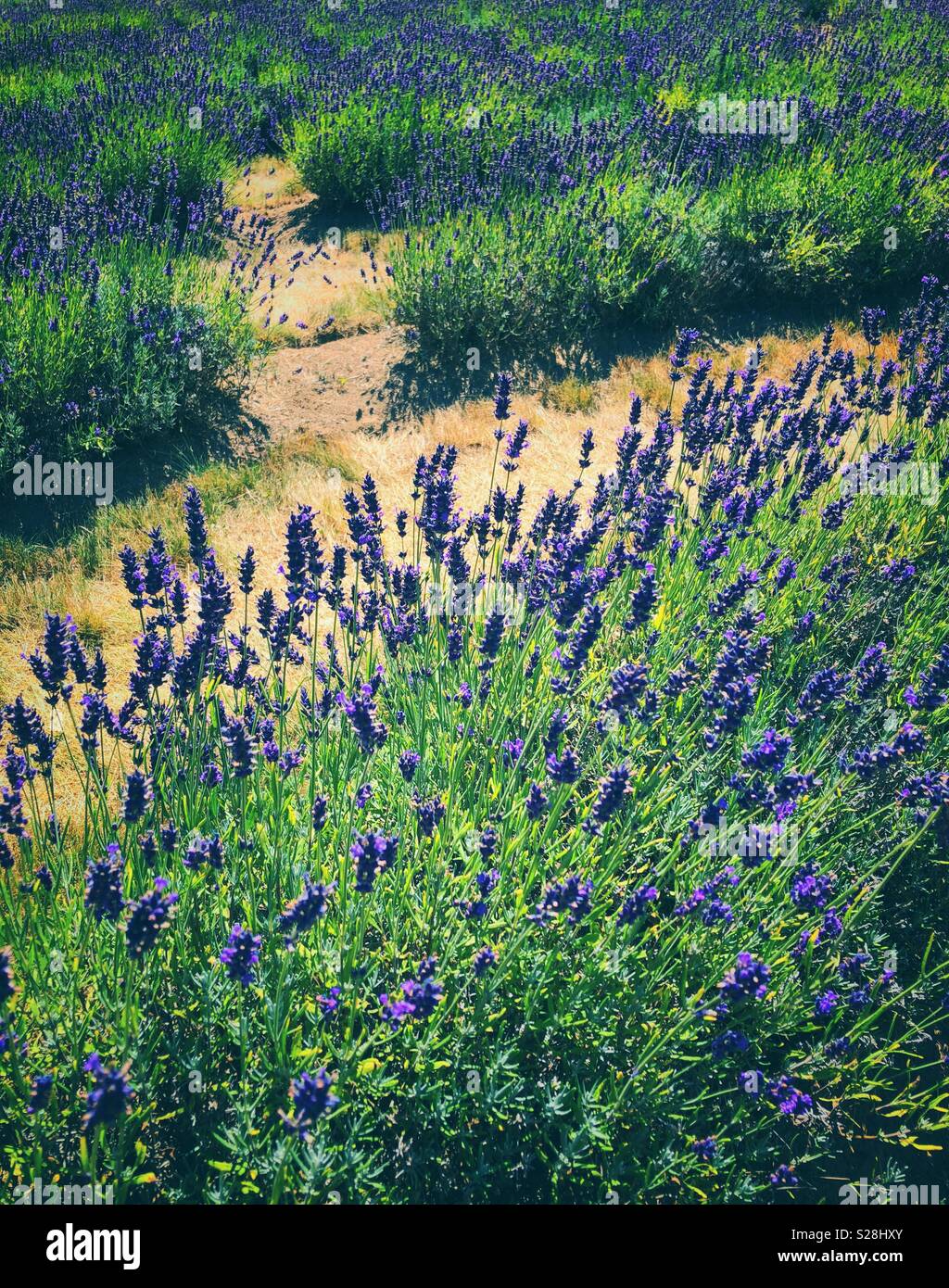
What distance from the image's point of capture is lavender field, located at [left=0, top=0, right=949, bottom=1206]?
6.66ft

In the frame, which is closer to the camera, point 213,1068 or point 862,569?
point 213,1068

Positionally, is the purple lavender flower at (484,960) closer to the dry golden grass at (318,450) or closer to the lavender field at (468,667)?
the lavender field at (468,667)

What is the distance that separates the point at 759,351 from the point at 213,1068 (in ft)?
21.8

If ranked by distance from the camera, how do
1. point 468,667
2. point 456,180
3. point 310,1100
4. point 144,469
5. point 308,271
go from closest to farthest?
point 310,1100
point 468,667
point 144,469
point 308,271
point 456,180

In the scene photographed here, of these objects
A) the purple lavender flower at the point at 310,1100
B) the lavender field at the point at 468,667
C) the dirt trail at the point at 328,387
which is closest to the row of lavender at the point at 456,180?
the lavender field at the point at 468,667

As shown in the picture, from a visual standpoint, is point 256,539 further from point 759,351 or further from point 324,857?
point 759,351

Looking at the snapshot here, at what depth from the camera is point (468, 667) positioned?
318 cm

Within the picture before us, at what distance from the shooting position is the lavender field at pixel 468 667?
2029mm

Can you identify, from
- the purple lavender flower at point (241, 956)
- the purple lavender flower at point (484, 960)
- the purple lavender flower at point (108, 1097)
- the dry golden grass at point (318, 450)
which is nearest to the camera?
the purple lavender flower at point (108, 1097)

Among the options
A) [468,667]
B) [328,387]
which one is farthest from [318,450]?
[468,667]

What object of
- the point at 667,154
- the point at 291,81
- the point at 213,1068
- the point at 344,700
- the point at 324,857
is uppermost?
the point at 291,81

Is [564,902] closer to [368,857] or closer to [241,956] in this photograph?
[368,857]
